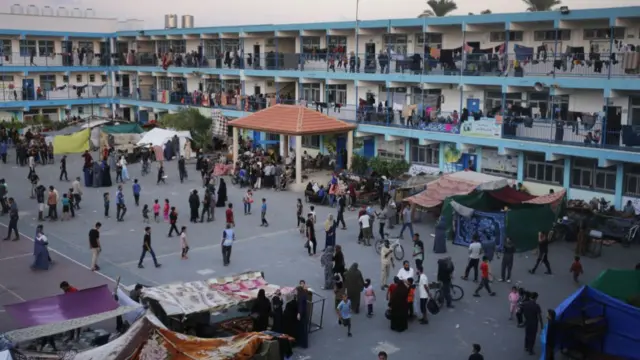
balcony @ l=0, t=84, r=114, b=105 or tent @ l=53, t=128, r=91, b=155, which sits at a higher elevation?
balcony @ l=0, t=84, r=114, b=105

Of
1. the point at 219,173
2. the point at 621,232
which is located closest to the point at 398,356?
the point at 621,232

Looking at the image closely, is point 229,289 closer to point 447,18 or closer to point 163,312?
point 163,312

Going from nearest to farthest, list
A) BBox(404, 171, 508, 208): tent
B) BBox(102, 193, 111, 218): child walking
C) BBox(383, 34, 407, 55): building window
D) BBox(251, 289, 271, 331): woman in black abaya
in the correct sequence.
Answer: BBox(251, 289, 271, 331): woman in black abaya, BBox(404, 171, 508, 208): tent, BBox(102, 193, 111, 218): child walking, BBox(383, 34, 407, 55): building window

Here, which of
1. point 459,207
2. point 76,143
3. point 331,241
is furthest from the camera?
point 76,143

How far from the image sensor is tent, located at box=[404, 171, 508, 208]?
23938mm

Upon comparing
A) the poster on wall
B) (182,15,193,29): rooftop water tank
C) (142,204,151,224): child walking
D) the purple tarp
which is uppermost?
(182,15,193,29): rooftop water tank

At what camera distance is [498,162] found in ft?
99.0

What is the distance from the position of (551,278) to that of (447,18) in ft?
53.0

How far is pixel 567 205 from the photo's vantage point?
2528cm

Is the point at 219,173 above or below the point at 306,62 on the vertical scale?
below

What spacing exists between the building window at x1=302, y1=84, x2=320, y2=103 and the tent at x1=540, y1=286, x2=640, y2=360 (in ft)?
91.0

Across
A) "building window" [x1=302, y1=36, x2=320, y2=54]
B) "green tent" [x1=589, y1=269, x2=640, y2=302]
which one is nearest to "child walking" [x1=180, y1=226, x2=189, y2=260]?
"green tent" [x1=589, y1=269, x2=640, y2=302]

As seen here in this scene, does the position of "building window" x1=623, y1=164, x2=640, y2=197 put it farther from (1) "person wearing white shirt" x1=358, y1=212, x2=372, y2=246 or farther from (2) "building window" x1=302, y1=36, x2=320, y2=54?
(2) "building window" x1=302, y1=36, x2=320, y2=54

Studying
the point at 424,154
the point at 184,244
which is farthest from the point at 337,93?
the point at 184,244
